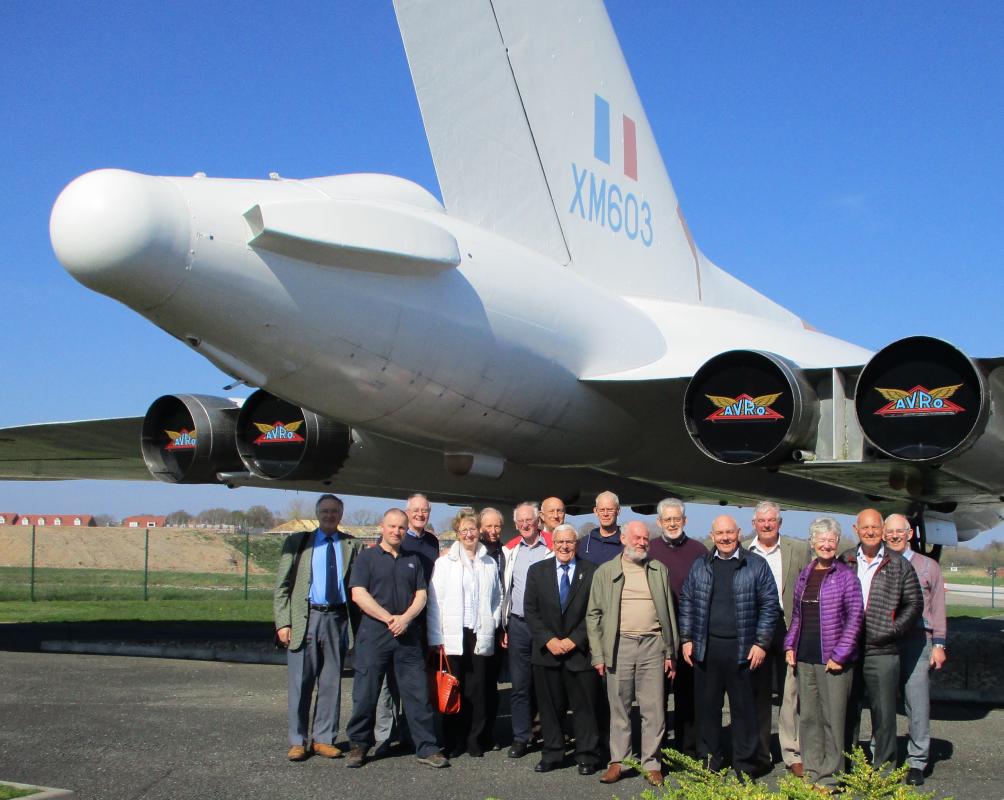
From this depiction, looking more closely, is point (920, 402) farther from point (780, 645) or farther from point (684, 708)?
point (684, 708)

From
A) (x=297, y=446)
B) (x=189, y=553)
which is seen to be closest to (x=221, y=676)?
(x=297, y=446)

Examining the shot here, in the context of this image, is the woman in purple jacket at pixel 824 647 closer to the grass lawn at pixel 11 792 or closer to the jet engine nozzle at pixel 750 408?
the jet engine nozzle at pixel 750 408

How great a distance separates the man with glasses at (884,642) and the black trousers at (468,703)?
79.8 inches

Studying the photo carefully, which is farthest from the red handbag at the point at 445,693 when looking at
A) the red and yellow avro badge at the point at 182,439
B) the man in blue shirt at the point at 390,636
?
the red and yellow avro badge at the point at 182,439

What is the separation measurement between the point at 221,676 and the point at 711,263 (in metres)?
6.41

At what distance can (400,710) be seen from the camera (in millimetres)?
6398

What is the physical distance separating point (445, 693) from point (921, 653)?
2.69 meters

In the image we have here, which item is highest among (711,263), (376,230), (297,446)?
(711,263)

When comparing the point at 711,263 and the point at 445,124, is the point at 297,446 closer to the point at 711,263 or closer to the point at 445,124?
the point at 445,124

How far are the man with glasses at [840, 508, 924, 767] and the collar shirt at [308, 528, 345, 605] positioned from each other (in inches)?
115

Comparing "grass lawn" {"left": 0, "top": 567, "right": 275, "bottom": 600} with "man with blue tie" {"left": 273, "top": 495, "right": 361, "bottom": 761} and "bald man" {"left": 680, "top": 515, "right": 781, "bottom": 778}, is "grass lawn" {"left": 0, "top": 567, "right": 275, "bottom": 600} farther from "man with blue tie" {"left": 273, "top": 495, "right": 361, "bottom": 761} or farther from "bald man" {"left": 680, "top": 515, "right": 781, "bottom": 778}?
"bald man" {"left": 680, "top": 515, "right": 781, "bottom": 778}

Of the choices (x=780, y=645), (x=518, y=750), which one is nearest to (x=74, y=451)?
(x=518, y=750)

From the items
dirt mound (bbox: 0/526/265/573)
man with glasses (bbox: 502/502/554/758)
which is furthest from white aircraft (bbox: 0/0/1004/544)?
dirt mound (bbox: 0/526/265/573)

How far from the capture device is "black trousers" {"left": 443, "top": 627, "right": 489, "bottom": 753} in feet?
20.2
